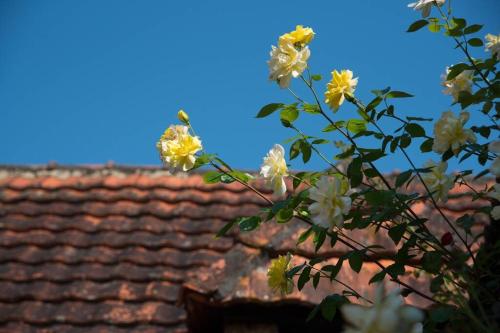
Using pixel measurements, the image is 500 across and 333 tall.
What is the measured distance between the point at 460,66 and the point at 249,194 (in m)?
3.81

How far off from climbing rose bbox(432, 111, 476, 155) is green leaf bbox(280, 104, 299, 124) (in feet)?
1.21

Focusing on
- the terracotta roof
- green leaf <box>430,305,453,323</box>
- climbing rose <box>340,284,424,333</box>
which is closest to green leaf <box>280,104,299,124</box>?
green leaf <box>430,305,453,323</box>

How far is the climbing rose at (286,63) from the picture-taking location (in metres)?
1.88

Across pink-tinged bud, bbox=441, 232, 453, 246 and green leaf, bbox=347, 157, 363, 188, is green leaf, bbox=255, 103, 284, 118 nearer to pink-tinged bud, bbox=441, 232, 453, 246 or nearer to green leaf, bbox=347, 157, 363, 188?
green leaf, bbox=347, 157, 363, 188

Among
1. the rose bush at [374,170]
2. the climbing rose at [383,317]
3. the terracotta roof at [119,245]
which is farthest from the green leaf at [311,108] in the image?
the terracotta roof at [119,245]

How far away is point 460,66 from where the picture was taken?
188 centimetres

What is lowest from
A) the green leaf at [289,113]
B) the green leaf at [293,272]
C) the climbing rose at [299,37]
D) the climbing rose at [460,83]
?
the green leaf at [293,272]

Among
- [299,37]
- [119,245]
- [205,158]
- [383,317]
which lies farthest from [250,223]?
[119,245]

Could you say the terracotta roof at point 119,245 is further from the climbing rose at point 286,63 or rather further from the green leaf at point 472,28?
the green leaf at point 472,28

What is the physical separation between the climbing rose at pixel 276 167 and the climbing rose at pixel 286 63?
7.1 inches

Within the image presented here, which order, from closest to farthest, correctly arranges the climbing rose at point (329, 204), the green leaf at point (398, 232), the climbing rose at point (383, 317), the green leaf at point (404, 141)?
the climbing rose at point (383, 317) < the climbing rose at point (329, 204) < the green leaf at point (398, 232) < the green leaf at point (404, 141)

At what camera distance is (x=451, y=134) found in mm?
1765

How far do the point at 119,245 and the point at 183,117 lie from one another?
327cm

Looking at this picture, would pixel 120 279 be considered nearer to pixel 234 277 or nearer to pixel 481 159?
pixel 234 277
